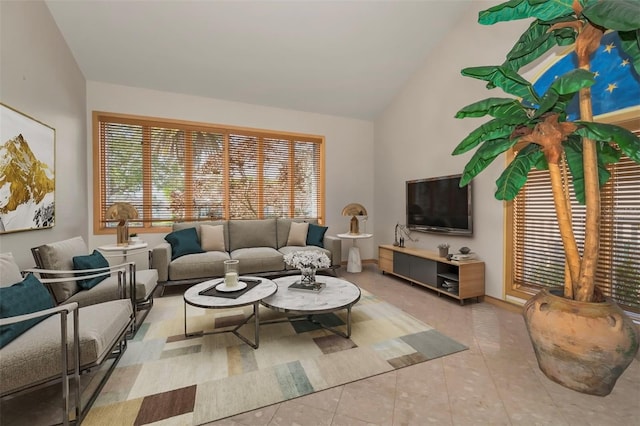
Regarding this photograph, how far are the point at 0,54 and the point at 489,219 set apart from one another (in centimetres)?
486

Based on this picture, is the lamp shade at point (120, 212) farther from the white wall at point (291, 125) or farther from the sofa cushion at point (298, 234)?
the sofa cushion at point (298, 234)

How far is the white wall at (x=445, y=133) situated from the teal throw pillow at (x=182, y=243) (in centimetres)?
334

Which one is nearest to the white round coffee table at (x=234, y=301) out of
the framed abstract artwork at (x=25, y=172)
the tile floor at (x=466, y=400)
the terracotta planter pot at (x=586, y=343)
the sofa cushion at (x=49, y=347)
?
the sofa cushion at (x=49, y=347)

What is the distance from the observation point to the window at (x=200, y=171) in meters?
4.07

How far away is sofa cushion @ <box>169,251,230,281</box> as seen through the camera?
351 centimetres

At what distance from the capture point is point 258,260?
3896 mm

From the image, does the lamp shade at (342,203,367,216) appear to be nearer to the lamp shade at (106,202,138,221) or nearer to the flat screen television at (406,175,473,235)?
the flat screen television at (406,175,473,235)

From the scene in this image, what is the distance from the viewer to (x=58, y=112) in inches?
117

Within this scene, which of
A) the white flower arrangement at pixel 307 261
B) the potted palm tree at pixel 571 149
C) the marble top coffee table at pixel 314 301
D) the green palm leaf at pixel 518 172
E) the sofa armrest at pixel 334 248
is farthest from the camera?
the sofa armrest at pixel 334 248

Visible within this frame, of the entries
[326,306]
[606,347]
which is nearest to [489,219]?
[606,347]

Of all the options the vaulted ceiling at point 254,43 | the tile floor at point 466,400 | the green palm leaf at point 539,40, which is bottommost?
the tile floor at point 466,400

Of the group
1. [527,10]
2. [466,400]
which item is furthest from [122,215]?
[527,10]

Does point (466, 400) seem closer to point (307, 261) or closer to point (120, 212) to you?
point (307, 261)

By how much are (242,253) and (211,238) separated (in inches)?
22.9
